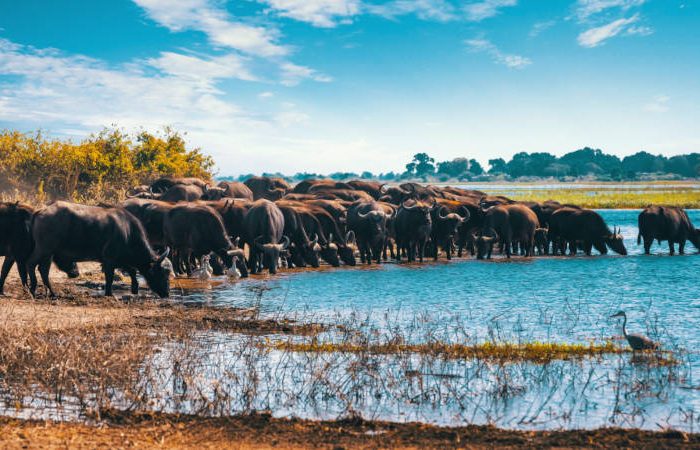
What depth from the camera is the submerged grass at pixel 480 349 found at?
33.3 ft

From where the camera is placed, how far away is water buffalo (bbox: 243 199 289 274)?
20500mm

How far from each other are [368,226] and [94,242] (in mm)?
11694

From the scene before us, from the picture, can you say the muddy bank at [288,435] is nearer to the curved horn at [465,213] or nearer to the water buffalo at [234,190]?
the curved horn at [465,213]

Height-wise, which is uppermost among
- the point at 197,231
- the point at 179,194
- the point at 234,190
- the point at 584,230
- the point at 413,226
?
the point at 234,190

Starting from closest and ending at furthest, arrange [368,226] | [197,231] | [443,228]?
[197,231], [368,226], [443,228]

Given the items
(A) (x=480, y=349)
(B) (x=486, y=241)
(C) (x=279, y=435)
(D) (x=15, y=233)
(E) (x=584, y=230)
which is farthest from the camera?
(E) (x=584, y=230)

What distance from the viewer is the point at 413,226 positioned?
25.0m

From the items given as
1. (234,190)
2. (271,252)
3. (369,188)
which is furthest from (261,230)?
(369,188)

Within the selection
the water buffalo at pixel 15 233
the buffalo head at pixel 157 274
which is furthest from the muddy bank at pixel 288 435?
the water buffalo at pixel 15 233

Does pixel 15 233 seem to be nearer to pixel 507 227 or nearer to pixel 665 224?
pixel 507 227

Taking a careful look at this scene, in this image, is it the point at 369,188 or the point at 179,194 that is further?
the point at 369,188

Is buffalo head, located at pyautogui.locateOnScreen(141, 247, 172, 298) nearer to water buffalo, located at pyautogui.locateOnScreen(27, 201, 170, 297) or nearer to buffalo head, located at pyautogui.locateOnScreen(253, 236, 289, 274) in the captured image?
water buffalo, located at pyautogui.locateOnScreen(27, 201, 170, 297)

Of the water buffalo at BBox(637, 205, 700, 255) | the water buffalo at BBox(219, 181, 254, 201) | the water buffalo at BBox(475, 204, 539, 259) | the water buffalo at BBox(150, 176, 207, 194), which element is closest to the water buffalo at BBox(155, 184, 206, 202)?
the water buffalo at BBox(219, 181, 254, 201)

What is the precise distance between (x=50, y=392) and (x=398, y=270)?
15.7m
